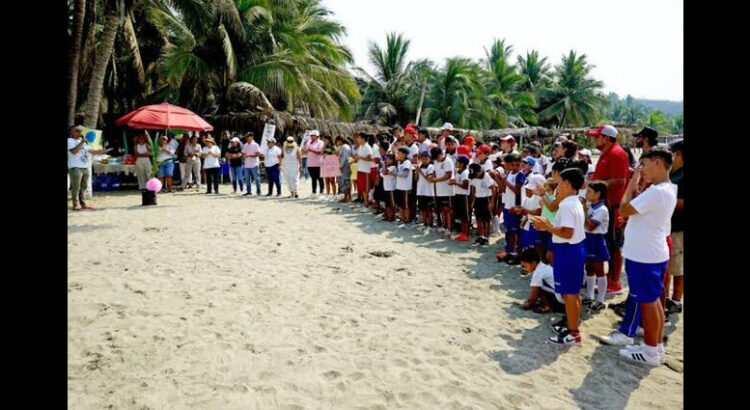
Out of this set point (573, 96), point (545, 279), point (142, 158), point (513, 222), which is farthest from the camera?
point (573, 96)

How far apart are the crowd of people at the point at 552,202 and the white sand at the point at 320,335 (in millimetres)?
323

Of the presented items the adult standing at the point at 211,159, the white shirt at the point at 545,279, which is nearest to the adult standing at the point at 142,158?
the adult standing at the point at 211,159

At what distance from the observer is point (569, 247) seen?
4.10 m

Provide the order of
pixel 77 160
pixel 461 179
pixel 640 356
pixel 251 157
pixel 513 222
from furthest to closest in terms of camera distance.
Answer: pixel 251 157 < pixel 77 160 < pixel 461 179 < pixel 513 222 < pixel 640 356

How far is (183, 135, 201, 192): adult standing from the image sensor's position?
48.0 feet

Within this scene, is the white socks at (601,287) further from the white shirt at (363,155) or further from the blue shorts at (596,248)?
the white shirt at (363,155)

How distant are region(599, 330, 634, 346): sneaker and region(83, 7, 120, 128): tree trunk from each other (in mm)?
14338

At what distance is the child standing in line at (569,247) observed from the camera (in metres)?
4.04

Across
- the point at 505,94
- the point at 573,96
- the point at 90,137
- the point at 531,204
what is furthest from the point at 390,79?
the point at 531,204

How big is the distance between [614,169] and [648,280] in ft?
6.66

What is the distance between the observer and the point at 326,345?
13.2 ft

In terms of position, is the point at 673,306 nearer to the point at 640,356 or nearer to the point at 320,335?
the point at 640,356
